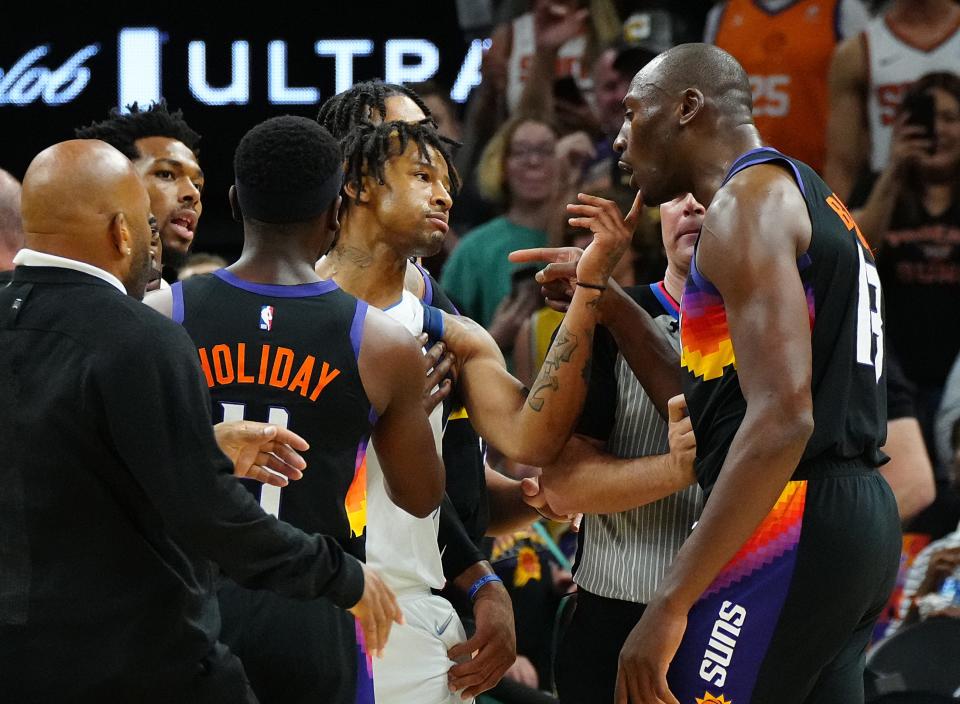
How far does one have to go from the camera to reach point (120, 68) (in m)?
7.62

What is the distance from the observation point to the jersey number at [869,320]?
2.54 meters

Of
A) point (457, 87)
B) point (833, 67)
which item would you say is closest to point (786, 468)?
point (833, 67)

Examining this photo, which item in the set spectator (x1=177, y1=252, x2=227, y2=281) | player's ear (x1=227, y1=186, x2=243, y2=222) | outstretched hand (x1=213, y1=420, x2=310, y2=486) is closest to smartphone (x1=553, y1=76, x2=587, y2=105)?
spectator (x1=177, y1=252, x2=227, y2=281)

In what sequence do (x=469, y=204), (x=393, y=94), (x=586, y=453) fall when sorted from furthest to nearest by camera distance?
(x=469, y=204) < (x=393, y=94) < (x=586, y=453)

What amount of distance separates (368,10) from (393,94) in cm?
408

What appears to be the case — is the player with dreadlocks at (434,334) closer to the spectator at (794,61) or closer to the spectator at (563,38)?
the spectator at (794,61)

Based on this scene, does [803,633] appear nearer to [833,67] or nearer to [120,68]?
[833,67]

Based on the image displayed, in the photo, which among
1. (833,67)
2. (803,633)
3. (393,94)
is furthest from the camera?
(833,67)

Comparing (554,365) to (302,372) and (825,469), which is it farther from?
(825,469)

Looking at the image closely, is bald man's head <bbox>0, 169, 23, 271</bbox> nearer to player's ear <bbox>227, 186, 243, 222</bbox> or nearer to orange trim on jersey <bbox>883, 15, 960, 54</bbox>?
player's ear <bbox>227, 186, 243, 222</bbox>

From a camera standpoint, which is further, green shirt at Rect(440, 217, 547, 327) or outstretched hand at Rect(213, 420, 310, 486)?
green shirt at Rect(440, 217, 547, 327)

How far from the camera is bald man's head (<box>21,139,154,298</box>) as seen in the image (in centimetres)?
239

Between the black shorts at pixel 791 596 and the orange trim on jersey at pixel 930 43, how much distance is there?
15.0 ft

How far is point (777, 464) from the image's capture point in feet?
7.70
